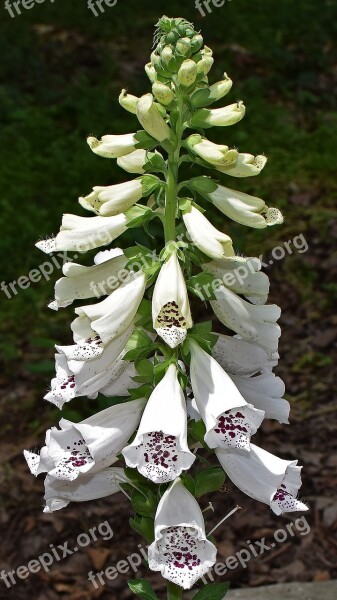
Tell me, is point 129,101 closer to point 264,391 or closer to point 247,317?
point 247,317

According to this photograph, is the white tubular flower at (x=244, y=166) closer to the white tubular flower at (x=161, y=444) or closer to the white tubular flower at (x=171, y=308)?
the white tubular flower at (x=171, y=308)

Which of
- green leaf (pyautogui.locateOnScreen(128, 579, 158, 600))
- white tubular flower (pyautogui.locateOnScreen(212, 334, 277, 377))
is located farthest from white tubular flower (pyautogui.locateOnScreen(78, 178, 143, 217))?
green leaf (pyautogui.locateOnScreen(128, 579, 158, 600))

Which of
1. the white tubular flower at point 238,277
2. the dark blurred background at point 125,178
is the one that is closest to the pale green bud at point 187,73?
the white tubular flower at point 238,277

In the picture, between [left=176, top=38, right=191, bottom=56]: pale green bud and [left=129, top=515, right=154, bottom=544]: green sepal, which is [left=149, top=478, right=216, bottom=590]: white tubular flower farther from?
[left=176, top=38, right=191, bottom=56]: pale green bud

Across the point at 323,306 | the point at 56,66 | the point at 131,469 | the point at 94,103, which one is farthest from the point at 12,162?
the point at 131,469

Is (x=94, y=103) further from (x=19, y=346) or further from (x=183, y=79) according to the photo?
(x=183, y=79)

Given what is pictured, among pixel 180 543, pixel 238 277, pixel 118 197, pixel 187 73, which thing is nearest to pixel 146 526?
pixel 180 543
